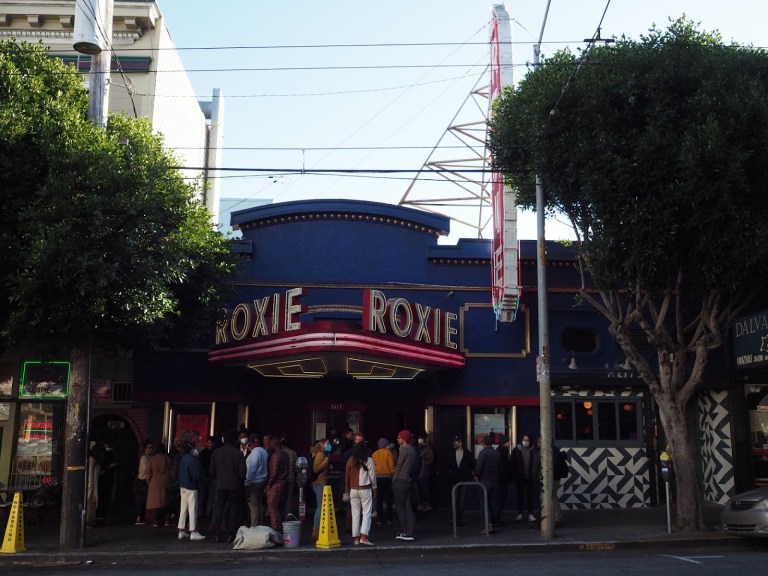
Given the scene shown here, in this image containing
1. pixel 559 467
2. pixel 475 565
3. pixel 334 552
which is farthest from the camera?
pixel 559 467

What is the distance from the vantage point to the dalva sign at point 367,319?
687 inches

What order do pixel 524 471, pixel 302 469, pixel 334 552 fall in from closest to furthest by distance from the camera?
pixel 334 552
pixel 302 469
pixel 524 471

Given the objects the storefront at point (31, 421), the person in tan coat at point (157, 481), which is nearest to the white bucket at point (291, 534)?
the person in tan coat at point (157, 481)

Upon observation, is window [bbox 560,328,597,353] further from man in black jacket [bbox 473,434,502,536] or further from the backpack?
man in black jacket [bbox 473,434,502,536]

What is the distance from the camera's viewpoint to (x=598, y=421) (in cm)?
2005

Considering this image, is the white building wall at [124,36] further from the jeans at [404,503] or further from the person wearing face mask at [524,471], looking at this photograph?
the person wearing face mask at [524,471]

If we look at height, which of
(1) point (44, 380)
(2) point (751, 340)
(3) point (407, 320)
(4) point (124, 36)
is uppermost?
(4) point (124, 36)

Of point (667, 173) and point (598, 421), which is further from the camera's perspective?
point (598, 421)

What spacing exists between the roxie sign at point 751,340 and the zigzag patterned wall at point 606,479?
11.1 ft

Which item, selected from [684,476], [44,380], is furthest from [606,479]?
[44,380]

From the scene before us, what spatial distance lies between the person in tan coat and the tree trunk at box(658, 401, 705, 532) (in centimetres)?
1046

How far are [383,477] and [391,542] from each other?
260 centimetres

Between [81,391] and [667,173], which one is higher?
[667,173]

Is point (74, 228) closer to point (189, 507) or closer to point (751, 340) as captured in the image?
point (189, 507)
